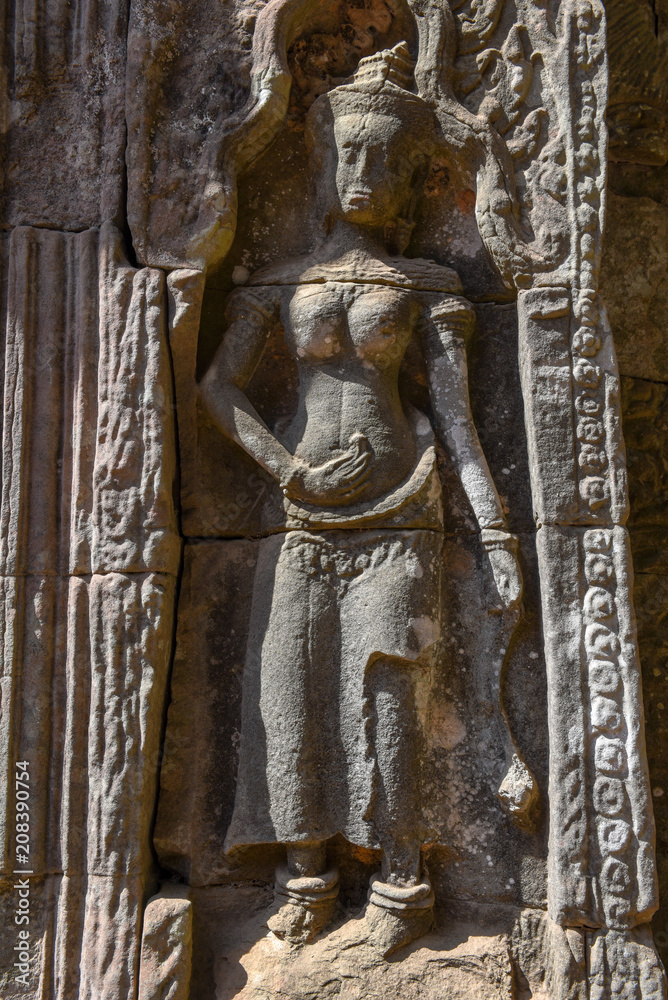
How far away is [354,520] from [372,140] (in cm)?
152

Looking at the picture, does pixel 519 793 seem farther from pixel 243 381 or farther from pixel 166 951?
pixel 243 381

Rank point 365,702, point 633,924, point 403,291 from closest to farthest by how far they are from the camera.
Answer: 1. point 633,924
2. point 365,702
3. point 403,291

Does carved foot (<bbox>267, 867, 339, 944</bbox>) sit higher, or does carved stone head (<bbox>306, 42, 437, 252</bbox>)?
carved stone head (<bbox>306, 42, 437, 252</bbox>)

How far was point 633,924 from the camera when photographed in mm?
2916

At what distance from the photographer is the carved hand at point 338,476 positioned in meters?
3.20

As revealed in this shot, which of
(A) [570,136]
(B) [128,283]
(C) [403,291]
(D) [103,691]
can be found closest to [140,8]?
(B) [128,283]

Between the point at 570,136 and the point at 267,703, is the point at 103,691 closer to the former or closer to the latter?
the point at 267,703

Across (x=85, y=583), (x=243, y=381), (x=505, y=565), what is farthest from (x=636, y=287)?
(x=85, y=583)

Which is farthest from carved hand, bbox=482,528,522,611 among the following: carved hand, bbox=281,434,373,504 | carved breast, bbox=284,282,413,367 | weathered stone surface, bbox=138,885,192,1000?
weathered stone surface, bbox=138,885,192,1000

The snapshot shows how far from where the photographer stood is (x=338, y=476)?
320 centimetres

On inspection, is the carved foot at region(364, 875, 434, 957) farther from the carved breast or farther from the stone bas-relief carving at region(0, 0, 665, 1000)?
the carved breast

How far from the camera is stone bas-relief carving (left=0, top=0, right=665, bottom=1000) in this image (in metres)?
3.01

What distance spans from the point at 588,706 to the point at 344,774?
934mm

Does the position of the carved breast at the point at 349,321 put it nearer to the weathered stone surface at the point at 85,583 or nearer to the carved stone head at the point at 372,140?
the carved stone head at the point at 372,140
